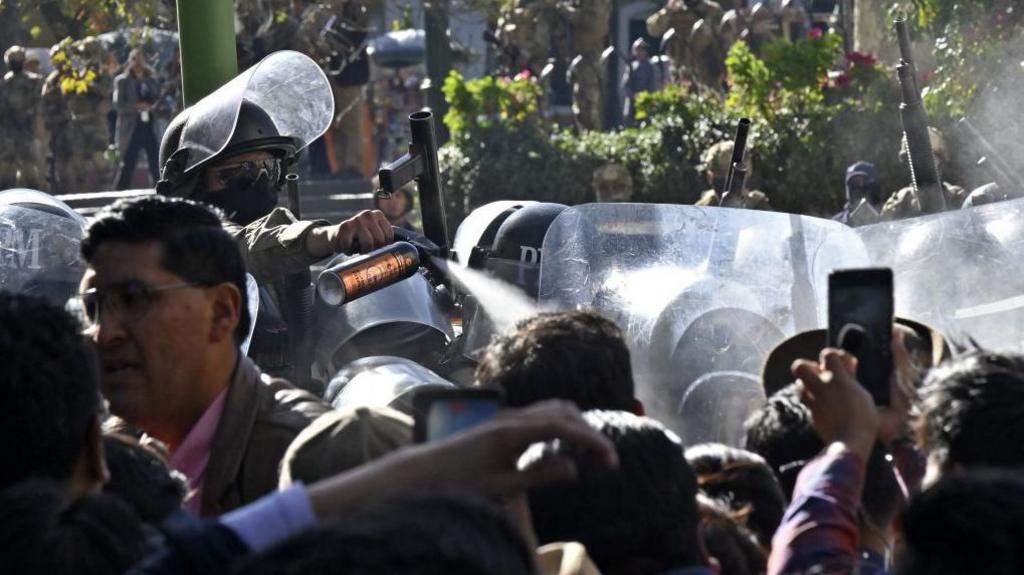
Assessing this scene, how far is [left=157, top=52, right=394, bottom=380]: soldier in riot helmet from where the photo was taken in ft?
15.9

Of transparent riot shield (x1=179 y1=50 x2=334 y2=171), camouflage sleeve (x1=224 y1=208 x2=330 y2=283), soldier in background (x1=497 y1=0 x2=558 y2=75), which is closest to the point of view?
camouflage sleeve (x1=224 y1=208 x2=330 y2=283)

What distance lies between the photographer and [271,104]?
5.24 metres

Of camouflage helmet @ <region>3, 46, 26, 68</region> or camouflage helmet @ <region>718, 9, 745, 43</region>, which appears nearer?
camouflage helmet @ <region>718, 9, 745, 43</region>

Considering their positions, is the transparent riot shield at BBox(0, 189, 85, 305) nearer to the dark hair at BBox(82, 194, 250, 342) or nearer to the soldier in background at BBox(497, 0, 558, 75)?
the dark hair at BBox(82, 194, 250, 342)

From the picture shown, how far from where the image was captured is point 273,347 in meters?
4.97

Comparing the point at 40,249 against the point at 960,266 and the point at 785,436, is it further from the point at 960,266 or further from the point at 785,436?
the point at 785,436

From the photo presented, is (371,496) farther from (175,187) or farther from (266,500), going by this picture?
(175,187)

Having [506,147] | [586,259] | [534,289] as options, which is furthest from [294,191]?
[506,147]

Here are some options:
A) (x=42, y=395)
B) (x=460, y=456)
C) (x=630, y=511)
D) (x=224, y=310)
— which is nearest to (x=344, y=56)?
(x=224, y=310)

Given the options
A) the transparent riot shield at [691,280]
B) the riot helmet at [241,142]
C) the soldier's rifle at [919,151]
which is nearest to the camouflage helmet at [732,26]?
the soldier's rifle at [919,151]

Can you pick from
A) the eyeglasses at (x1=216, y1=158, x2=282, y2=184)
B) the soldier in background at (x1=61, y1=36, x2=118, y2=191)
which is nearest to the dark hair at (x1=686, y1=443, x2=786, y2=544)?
the eyeglasses at (x1=216, y1=158, x2=282, y2=184)

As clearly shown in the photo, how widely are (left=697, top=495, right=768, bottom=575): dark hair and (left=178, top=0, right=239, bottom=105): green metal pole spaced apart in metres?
3.54

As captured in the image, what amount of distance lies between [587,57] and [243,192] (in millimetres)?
16563

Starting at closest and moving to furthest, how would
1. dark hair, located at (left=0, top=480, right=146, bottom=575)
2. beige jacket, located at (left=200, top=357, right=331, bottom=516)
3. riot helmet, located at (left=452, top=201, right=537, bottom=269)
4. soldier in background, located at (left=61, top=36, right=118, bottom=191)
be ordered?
dark hair, located at (left=0, top=480, right=146, bottom=575)
beige jacket, located at (left=200, top=357, right=331, bottom=516)
riot helmet, located at (left=452, top=201, right=537, bottom=269)
soldier in background, located at (left=61, top=36, right=118, bottom=191)
